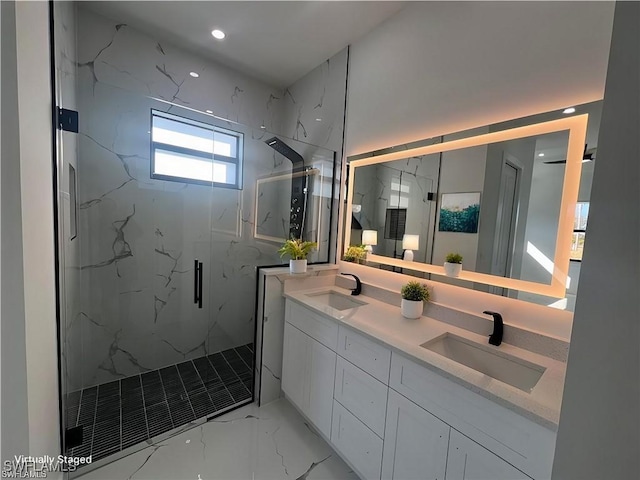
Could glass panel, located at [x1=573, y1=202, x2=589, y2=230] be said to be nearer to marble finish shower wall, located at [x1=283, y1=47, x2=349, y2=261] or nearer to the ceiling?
marble finish shower wall, located at [x1=283, y1=47, x2=349, y2=261]

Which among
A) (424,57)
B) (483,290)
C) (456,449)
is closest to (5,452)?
(456,449)

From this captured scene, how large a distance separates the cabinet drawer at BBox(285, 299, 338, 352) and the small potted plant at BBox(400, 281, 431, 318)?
487mm

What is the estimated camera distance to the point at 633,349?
42 centimetres

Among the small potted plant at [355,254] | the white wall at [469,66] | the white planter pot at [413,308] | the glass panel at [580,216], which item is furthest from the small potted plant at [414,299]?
the glass panel at [580,216]

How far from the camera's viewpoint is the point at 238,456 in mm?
1661

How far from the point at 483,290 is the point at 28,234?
206 centimetres

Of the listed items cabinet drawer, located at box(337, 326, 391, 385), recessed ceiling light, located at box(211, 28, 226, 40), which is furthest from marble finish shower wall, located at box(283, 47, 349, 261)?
cabinet drawer, located at box(337, 326, 391, 385)

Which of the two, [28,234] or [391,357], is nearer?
[28,234]

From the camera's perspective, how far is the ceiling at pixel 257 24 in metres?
1.98

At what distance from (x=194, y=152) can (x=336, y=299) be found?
1888mm

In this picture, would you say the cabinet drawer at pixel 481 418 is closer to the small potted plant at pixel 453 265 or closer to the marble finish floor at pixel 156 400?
the small potted plant at pixel 453 265

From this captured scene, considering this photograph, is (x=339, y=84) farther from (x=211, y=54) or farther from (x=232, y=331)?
(x=232, y=331)

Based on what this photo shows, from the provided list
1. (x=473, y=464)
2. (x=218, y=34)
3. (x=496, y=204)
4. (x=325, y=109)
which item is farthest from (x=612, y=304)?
(x=218, y=34)

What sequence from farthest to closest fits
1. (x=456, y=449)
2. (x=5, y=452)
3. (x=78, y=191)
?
(x=78, y=191) → (x=456, y=449) → (x=5, y=452)
